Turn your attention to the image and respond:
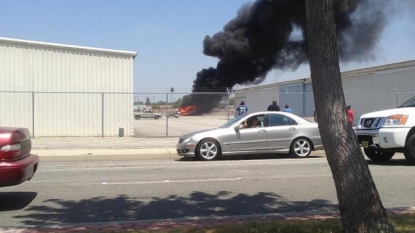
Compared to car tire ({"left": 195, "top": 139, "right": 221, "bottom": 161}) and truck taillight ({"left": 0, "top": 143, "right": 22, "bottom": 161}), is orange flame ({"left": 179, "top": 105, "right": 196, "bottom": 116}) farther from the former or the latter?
truck taillight ({"left": 0, "top": 143, "right": 22, "bottom": 161})

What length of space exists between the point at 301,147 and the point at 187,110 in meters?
13.5

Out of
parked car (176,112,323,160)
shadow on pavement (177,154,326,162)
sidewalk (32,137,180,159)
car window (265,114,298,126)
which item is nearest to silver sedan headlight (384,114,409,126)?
parked car (176,112,323,160)

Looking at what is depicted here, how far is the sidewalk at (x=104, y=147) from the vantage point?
14820mm

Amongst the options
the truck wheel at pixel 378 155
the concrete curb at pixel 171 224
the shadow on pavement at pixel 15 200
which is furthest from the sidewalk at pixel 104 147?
the concrete curb at pixel 171 224

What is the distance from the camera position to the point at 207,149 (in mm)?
13180

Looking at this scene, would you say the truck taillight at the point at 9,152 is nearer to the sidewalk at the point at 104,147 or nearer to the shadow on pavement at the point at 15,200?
the shadow on pavement at the point at 15,200

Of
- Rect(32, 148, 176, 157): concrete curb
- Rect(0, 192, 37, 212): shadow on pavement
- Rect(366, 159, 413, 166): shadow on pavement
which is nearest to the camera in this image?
Rect(0, 192, 37, 212): shadow on pavement

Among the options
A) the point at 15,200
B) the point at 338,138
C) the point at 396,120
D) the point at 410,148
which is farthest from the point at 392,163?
the point at 338,138

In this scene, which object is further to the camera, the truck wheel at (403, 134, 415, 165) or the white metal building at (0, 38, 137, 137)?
the white metal building at (0, 38, 137, 137)

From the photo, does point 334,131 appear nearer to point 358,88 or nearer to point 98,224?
point 98,224

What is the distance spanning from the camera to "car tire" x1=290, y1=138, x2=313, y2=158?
13.7 meters

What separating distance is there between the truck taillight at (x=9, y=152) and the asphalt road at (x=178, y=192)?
0.76 metres

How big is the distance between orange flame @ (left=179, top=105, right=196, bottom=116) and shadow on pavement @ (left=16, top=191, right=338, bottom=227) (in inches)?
704

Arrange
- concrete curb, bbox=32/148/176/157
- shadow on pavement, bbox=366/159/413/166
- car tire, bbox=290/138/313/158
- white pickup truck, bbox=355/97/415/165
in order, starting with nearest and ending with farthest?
1. white pickup truck, bbox=355/97/415/165
2. shadow on pavement, bbox=366/159/413/166
3. car tire, bbox=290/138/313/158
4. concrete curb, bbox=32/148/176/157
